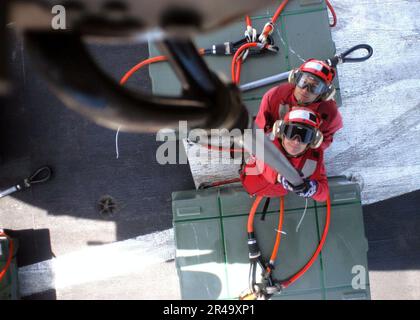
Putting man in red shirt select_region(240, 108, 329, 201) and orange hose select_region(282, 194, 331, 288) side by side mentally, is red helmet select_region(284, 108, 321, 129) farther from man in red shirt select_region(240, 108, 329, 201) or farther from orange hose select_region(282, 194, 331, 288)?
orange hose select_region(282, 194, 331, 288)

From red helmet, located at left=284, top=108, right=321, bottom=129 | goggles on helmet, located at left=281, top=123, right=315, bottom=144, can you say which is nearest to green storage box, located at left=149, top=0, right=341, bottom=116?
red helmet, located at left=284, top=108, right=321, bottom=129

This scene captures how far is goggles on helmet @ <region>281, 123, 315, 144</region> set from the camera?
255cm

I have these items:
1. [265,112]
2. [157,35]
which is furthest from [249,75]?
[157,35]

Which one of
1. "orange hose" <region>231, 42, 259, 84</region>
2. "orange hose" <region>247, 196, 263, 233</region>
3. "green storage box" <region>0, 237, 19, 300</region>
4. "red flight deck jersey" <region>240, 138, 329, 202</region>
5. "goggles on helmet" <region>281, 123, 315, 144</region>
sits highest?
"orange hose" <region>231, 42, 259, 84</region>

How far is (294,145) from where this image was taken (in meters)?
2.57

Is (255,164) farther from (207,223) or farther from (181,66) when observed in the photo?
(181,66)

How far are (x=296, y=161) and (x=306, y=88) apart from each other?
0.52 metres

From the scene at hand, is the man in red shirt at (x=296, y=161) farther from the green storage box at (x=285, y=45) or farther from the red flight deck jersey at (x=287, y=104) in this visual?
the green storage box at (x=285, y=45)

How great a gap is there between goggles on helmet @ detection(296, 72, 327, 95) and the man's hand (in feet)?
2.11

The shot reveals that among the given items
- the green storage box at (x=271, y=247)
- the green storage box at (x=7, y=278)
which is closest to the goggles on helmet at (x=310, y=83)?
the green storage box at (x=271, y=247)

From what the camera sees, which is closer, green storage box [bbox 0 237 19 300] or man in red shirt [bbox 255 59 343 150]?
man in red shirt [bbox 255 59 343 150]

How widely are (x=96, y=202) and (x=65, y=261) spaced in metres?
0.64

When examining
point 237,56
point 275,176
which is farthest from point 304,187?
point 237,56

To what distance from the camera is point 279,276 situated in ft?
9.27
